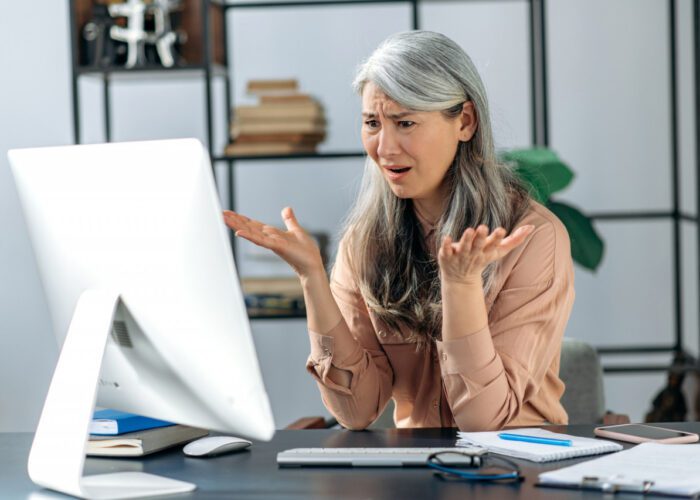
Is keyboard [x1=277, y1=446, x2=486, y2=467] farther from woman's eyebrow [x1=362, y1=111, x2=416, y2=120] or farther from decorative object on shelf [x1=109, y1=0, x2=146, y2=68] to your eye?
decorative object on shelf [x1=109, y1=0, x2=146, y2=68]

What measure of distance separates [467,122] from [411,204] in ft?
0.73

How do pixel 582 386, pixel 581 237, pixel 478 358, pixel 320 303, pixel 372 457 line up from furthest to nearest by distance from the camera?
1. pixel 581 237
2. pixel 582 386
3. pixel 320 303
4. pixel 478 358
5. pixel 372 457

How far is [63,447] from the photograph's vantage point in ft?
4.26

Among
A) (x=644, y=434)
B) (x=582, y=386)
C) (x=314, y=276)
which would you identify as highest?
(x=314, y=276)

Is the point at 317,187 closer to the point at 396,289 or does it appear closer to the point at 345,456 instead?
the point at 396,289

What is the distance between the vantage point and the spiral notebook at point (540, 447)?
1.40 m

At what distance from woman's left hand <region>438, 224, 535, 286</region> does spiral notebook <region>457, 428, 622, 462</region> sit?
0.78 feet

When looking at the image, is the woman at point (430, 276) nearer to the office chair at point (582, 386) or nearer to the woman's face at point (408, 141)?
the woman's face at point (408, 141)

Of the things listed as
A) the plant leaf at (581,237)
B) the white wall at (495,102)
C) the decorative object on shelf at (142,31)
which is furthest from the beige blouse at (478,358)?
the white wall at (495,102)

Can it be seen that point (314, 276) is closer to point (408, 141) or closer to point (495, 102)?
point (408, 141)

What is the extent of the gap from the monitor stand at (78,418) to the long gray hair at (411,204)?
0.70 metres

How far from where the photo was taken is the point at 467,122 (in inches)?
74.1

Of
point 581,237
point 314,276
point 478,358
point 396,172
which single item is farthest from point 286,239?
point 581,237

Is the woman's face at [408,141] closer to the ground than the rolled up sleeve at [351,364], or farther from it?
farther from it
